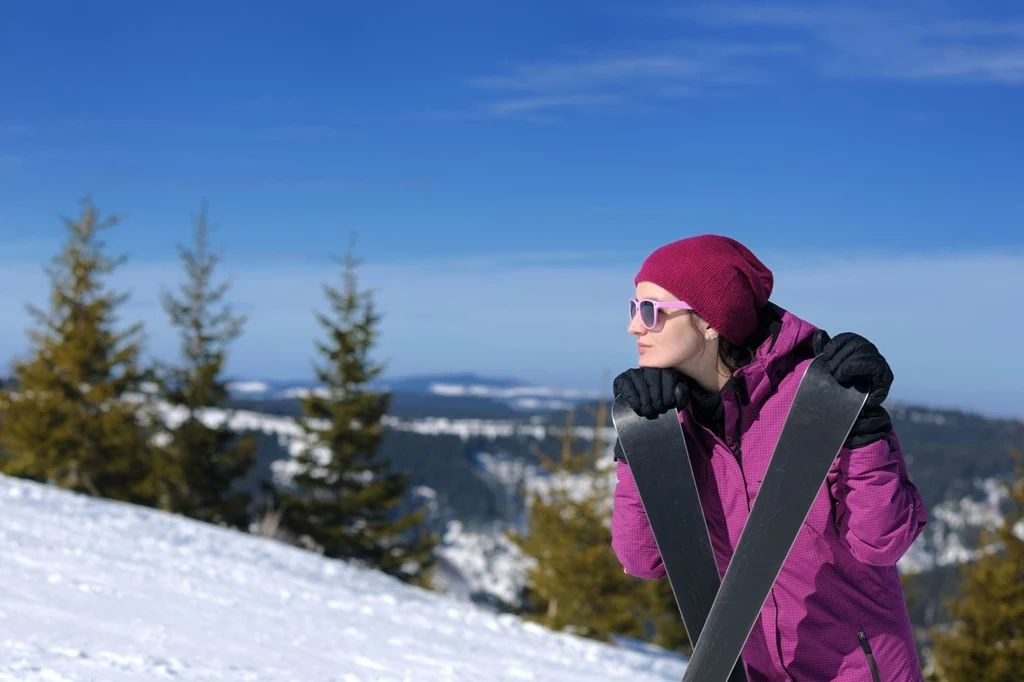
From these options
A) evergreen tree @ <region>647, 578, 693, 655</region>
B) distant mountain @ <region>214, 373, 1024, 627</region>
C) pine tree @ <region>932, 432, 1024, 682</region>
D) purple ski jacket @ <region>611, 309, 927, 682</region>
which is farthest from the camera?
distant mountain @ <region>214, 373, 1024, 627</region>

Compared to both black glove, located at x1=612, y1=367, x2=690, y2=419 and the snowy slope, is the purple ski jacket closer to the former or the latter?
black glove, located at x1=612, y1=367, x2=690, y2=419

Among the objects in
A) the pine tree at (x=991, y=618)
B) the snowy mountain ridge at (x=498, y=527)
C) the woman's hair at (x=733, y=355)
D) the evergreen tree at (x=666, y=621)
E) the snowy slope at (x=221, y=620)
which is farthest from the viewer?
the snowy mountain ridge at (x=498, y=527)

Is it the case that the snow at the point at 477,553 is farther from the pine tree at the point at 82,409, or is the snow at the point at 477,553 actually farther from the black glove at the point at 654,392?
the black glove at the point at 654,392

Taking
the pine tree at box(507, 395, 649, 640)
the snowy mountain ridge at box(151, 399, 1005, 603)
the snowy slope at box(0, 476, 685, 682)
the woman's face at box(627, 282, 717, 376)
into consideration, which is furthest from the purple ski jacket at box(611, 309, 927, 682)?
the snowy mountain ridge at box(151, 399, 1005, 603)

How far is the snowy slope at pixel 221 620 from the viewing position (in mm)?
4371

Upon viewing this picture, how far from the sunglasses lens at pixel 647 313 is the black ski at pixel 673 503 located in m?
0.17

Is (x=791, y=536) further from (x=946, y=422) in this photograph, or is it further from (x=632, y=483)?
(x=946, y=422)

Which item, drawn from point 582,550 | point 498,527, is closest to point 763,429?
point 582,550

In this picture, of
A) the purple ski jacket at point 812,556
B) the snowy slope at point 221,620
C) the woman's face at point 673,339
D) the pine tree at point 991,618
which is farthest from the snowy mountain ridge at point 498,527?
the woman's face at point 673,339

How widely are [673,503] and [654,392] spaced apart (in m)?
0.25

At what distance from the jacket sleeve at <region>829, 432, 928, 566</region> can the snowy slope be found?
11.1 ft

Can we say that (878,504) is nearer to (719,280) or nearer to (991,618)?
(719,280)

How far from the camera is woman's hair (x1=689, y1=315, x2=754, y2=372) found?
6.32 ft

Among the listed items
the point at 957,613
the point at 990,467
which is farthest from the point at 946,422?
the point at 957,613
